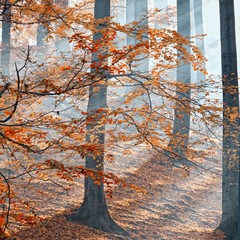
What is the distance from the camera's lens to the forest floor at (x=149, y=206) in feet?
34.0

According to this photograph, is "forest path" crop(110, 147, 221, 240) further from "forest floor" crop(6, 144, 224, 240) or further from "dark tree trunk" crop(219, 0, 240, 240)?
"dark tree trunk" crop(219, 0, 240, 240)

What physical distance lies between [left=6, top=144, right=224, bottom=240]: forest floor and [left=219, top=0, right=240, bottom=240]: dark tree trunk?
78 centimetres

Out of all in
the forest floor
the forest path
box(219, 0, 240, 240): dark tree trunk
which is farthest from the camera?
the forest path

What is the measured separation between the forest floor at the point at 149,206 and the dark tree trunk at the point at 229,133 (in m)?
0.78

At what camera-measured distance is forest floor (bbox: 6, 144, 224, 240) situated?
10.4m

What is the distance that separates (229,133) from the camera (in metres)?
11.5

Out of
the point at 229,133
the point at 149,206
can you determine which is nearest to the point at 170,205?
the point at 149,206

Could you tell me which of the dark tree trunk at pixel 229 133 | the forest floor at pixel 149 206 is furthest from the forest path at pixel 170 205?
the dark tree trunk at pixel 229 133

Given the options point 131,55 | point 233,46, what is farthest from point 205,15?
point 131,55

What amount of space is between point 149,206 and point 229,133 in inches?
153

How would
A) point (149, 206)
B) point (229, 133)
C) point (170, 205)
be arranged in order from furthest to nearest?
point (170, 205)
point (149, 206)
point (229, 133)

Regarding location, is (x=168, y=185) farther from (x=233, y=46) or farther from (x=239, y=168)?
(x=233, y=46)

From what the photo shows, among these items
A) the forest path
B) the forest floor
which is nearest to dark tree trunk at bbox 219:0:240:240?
the forest path

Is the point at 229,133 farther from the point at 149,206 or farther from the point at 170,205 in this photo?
the point at 170,205
